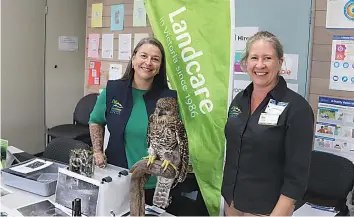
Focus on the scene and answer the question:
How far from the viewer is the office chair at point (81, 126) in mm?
3818

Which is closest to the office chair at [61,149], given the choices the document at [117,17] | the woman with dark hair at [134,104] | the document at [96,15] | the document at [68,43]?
the woman with dark hair at [134,104]

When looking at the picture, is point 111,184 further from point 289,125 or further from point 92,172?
point 289,125

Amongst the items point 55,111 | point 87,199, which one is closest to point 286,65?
point 87,199

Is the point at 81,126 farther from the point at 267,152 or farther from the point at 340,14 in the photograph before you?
the point at 267,152

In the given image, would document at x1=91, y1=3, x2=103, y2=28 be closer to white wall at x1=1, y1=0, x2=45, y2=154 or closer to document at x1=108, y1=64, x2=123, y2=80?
document at x1=108, y1=64, x2=123, y2=80

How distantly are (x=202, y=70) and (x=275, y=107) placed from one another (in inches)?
31.6

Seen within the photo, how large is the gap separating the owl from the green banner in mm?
784

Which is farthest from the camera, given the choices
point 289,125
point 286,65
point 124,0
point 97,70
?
point 97,70

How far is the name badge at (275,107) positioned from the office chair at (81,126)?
2.71 m

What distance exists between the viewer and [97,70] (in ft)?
12.5

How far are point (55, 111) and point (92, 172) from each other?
335 centimetres

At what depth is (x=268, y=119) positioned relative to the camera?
140cm

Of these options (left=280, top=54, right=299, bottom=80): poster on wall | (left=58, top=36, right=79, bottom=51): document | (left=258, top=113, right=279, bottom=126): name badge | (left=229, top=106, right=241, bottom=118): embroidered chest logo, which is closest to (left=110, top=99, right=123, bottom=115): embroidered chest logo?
(left=229, top=106, right=241, bottom=118): embroidered chest logo

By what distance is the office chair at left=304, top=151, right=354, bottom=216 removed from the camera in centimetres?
227
